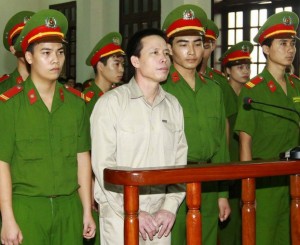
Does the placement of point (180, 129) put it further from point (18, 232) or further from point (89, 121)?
point (18, 232)

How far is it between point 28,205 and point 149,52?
77cm

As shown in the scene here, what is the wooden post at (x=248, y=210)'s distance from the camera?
186 cm

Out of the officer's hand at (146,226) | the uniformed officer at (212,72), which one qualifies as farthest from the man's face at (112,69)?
the officer's hand at (146,226)

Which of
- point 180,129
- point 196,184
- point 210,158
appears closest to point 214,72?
point 210,158

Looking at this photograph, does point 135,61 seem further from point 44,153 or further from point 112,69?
point 112,69

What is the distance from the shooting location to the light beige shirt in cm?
225

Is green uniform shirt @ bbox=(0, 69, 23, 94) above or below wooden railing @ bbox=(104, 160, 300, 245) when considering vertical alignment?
above

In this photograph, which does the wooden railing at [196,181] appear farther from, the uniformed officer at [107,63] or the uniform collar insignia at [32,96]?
the uniformed officer at [107,63]

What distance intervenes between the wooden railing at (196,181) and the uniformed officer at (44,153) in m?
0.60

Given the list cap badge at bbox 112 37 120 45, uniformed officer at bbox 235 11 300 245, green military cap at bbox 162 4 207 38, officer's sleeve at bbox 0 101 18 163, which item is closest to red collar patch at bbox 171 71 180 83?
green military cap at bbox 162 4 207 38

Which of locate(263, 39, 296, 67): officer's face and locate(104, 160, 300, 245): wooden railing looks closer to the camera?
locate(104, 160, 300, 245): wooden railing

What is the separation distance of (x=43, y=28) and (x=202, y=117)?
2.74 feet

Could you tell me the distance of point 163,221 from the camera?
2229 mm

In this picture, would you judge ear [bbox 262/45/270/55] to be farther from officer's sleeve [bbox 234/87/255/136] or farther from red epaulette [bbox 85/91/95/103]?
red epaulette [bbox 85/91/95/103]
